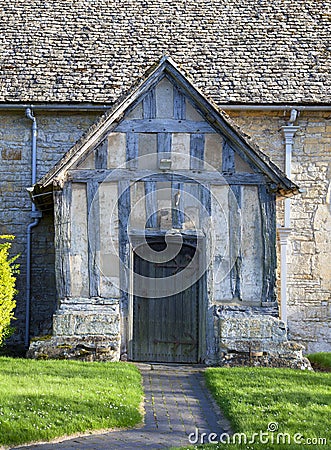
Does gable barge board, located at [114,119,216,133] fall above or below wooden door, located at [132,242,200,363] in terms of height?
above

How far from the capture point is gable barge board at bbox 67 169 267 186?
10969 mm

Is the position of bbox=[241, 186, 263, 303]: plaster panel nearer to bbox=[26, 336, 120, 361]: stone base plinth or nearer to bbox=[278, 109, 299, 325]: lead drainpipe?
bbox=[278, 109, 299, 325]: lead drainpipe

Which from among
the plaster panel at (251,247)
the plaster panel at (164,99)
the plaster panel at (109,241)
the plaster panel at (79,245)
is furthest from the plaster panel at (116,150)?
the plaster panel at (251,247)

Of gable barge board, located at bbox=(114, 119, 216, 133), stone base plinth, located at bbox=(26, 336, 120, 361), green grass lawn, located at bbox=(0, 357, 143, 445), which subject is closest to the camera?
green grass lawn, located at bbox=(0, 357, 143, 445)

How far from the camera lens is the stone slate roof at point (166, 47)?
1358 cm

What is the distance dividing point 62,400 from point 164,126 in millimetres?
5580

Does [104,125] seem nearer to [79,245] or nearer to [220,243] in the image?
[79,245]

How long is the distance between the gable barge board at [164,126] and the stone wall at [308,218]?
8.90 feet

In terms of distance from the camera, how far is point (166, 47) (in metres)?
14.7

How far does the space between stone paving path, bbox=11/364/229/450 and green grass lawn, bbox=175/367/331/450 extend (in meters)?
0.18

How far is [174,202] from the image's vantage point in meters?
11.1

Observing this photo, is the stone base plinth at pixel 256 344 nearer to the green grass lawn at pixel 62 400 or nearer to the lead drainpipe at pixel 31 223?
the green grass lawn at pixel 62 400

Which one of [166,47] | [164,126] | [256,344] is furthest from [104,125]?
[166,47]

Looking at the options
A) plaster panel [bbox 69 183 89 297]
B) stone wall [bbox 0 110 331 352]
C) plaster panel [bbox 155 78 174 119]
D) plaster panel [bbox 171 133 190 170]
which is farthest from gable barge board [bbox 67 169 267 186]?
stone wall [bbox 0 110 331 352]
